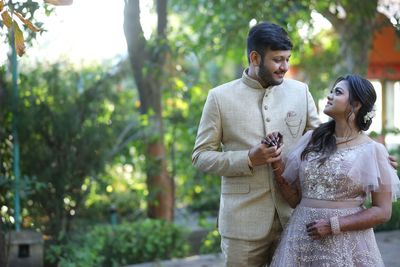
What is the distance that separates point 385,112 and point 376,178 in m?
14.9

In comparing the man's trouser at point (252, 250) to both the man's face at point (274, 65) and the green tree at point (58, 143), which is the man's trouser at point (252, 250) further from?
the green tree at point (58, 143)

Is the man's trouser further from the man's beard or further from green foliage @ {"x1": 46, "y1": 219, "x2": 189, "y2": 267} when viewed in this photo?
green foliage @ {"x1": 46, "y1": 219, "x2": 189, "y2": 267}

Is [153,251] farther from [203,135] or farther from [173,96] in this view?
[203,135]

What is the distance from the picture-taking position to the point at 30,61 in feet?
23.5

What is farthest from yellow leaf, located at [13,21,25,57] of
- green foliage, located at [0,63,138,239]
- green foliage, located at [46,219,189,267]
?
green foliage, located at [46,219,189,267]

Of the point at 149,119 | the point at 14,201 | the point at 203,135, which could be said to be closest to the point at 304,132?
the point at 203,135

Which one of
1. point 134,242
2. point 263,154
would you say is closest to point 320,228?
point 263,154

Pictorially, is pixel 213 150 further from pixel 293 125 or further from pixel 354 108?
pixel 354 108

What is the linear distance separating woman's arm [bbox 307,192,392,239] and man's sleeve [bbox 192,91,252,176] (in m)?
0.41

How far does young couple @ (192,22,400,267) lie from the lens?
10.5ft

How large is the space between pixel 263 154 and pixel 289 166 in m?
0.25

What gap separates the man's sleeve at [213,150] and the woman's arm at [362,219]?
1.36 feet

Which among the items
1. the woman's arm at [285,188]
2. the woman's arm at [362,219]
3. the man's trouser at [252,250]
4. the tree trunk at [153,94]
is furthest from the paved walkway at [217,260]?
the woman's arm at [362,219]

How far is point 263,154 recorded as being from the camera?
3178 mm
